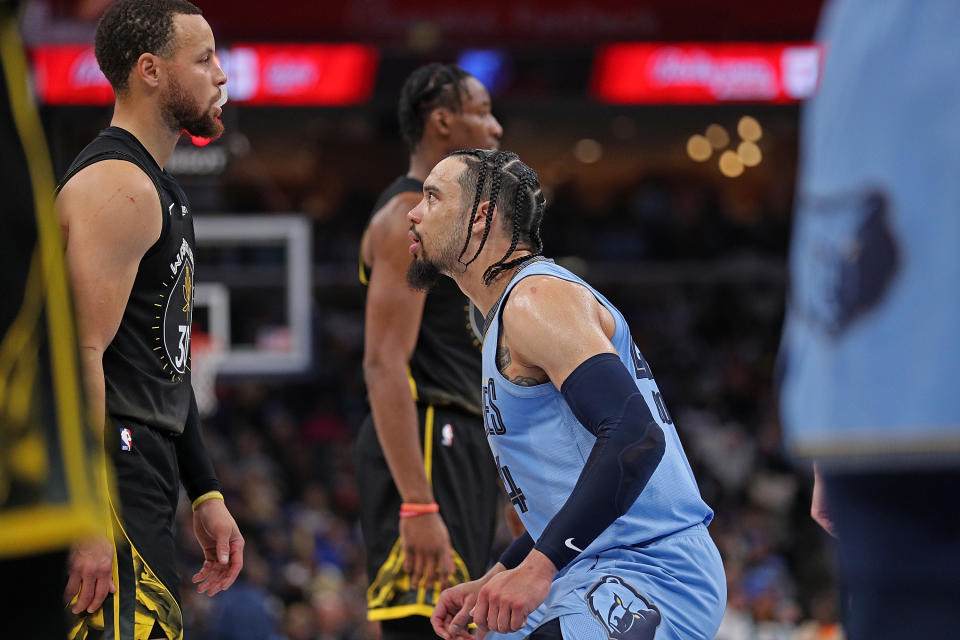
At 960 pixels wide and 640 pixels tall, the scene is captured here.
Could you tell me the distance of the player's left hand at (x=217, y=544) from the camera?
3.82 m

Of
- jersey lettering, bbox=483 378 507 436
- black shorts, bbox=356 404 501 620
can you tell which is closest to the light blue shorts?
jersey lettering, bbox=483 378 507 436

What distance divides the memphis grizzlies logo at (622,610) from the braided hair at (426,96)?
8.07 ft

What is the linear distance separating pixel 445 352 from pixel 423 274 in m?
1.02

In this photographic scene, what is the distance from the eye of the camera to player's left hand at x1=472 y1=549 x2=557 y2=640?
2.92 meters

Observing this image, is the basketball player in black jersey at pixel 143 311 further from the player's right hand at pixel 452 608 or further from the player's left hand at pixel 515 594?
the player's left hand at pixel 515 594

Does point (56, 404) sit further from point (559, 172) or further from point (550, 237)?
point (559, 172)

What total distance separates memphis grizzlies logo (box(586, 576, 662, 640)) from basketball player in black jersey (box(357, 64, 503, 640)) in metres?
1.56

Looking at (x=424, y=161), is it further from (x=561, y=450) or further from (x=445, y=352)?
(x=561, y=450)

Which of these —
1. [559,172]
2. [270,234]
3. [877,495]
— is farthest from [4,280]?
[559,172]

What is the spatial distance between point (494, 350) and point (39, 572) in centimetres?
176

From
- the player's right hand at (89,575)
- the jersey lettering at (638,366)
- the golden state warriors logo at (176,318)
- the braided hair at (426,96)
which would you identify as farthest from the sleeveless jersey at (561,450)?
the braided hair at (426,96)

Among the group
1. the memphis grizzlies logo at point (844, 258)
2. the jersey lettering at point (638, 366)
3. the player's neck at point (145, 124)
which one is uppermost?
the memphis grizzlies logo at point (844, 258)

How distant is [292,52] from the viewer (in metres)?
13.9

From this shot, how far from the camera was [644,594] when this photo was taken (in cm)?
310
